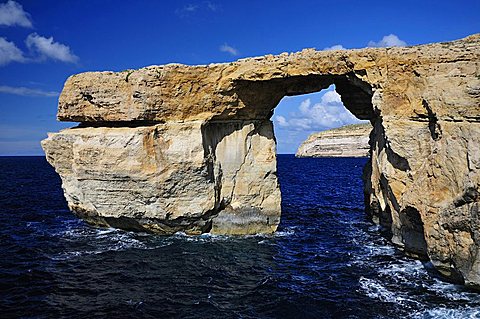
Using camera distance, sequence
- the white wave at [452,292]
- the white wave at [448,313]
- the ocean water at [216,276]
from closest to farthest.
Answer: the white wave at [448,313] → the ocean water at [216,276] → the white wave at [452,292]

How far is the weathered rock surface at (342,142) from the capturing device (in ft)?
367

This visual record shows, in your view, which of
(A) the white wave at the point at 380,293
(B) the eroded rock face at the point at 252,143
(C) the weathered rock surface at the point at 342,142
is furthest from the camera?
(C) the weathered rock surface at the point at 342,142

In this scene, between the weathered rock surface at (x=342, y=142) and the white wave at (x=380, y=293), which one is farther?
the weathered rock surface at (x=342, y=142)

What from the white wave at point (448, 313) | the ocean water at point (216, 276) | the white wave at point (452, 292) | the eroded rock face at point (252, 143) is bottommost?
the white wave at point (448, 313)

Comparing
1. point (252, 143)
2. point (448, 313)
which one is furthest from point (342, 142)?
point (448, 313)

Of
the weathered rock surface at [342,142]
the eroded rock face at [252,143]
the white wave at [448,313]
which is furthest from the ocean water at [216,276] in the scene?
the weathered rock surface at [342,142]

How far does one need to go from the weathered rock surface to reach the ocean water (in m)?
90.1

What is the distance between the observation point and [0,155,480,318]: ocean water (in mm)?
12992

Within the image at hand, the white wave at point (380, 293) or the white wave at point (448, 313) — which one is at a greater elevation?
the white wave at point (380, 293)

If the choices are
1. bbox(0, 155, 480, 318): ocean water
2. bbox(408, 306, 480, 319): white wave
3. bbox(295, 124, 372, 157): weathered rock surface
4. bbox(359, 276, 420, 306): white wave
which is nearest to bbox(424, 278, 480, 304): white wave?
bbox(0, 155, 480, 318): ocean water

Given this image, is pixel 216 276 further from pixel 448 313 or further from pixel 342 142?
pixel 342 142

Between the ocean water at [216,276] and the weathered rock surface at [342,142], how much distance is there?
90092 millimetres

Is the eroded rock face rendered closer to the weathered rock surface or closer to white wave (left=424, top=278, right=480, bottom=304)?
white wave (left=424, top=278, right=480, bottom=304)

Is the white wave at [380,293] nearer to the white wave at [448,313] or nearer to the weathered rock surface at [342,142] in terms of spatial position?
the white wave at [448,313]
